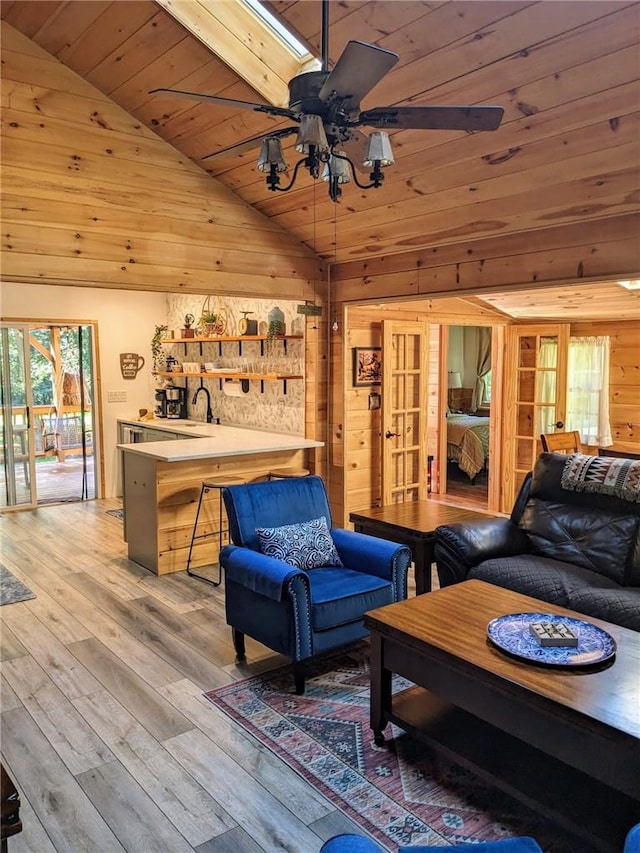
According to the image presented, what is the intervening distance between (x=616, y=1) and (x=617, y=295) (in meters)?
3.67

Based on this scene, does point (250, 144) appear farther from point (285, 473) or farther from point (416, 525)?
point (285, 473)

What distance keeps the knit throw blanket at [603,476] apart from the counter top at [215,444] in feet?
7.58

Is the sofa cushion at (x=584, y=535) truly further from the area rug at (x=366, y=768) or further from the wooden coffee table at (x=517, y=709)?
the area rug at (x=366, y=768)

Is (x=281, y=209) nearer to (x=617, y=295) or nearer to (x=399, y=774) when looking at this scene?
(x=617, y=295)

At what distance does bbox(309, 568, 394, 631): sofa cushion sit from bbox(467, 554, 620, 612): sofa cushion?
0.61 meters

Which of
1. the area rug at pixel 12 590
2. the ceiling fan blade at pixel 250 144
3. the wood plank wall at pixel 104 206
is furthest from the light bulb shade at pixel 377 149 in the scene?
the area rug at pixel 12 590

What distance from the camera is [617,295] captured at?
18.7 ft

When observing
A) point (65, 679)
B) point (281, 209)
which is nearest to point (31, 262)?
point (281, 209)

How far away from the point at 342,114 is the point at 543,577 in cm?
242

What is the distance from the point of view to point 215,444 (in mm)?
5352

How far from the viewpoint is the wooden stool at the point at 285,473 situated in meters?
5.30

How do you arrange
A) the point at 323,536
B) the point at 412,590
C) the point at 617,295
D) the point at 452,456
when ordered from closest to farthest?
the point at 323,536 < the point at 412,590 < the point at 617,295 < the point at 452,456

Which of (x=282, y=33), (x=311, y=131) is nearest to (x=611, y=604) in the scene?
Answer: (x=311, y=131)

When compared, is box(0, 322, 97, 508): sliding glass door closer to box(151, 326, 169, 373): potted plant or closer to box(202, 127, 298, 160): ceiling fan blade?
box(151, 326, 169, 373): potted plant
